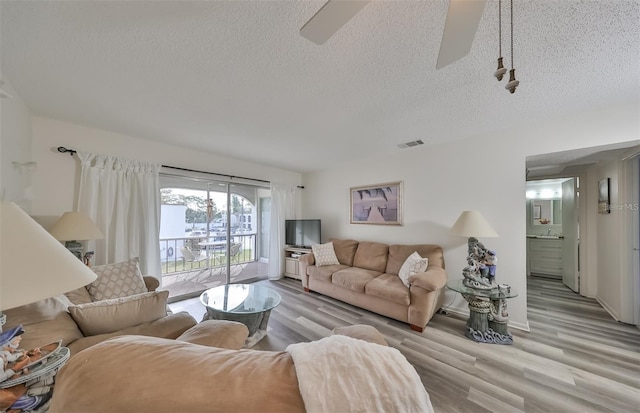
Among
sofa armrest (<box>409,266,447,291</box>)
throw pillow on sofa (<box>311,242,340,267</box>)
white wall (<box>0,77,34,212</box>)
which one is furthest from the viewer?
throw pillow on sofa (<box>311,242,340,267</box>)

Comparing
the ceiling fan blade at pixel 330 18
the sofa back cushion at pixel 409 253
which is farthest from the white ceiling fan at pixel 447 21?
the sofa back cushion at pixel 409 253

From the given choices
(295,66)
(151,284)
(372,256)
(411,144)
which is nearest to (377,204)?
(372,256)

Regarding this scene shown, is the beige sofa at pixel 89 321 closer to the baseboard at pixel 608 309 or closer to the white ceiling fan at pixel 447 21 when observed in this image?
the white ceiling fan at pixel 447 21

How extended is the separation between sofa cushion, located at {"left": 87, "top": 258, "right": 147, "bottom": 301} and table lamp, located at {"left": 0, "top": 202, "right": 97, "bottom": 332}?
5.64 feet

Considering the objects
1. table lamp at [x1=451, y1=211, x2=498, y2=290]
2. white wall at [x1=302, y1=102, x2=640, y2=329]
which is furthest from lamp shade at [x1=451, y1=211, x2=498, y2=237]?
white wall at [x1=302, y1=102, x2=640, y2=329]

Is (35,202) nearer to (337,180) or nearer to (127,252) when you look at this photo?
(127,252)

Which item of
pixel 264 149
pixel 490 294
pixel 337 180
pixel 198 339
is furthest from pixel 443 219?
pixel 198 339

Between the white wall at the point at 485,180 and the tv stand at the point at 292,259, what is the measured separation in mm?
1280

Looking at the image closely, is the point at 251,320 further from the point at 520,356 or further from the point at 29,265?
the point at 520,356

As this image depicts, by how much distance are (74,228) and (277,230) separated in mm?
2898

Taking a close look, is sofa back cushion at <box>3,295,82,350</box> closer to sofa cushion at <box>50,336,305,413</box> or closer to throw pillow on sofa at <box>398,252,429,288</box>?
sofa cushion at <box>50,336,305,413</box>

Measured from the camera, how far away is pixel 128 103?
2.06 meters

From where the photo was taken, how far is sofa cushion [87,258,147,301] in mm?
1887

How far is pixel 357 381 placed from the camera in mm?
542
